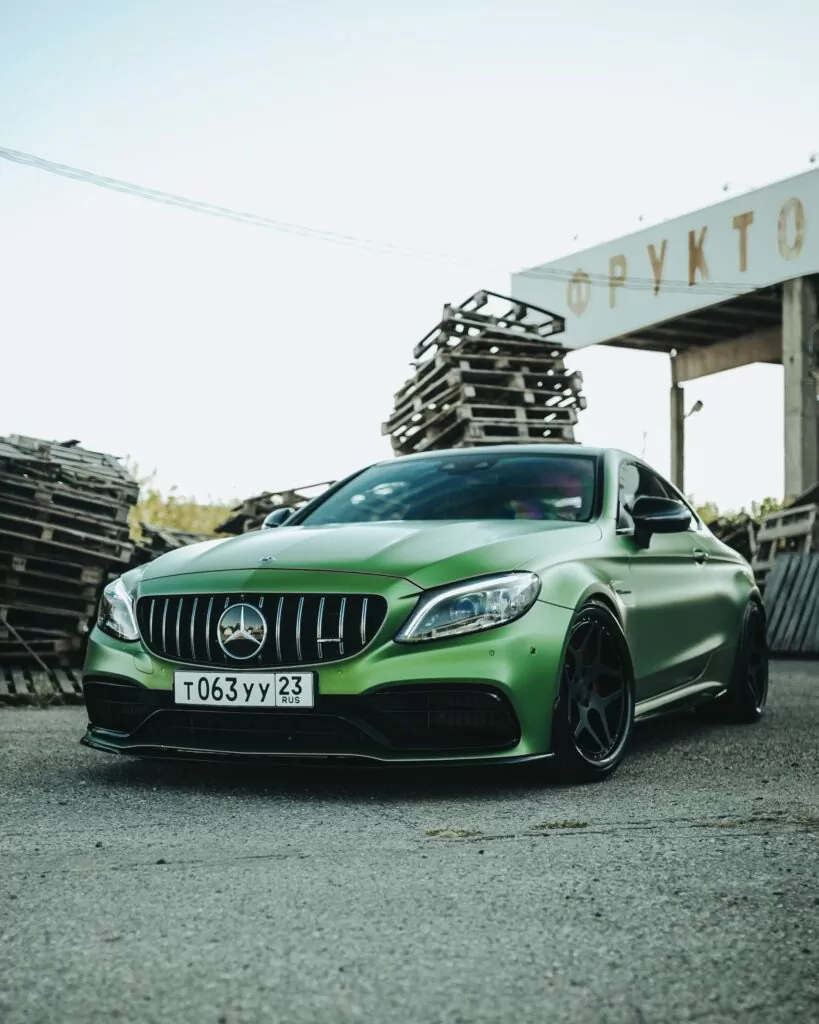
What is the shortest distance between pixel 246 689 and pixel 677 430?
31.1m

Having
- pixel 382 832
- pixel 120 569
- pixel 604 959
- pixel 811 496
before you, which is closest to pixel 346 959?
pixel 604 959

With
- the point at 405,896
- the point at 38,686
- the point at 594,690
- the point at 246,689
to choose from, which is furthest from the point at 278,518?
the point at 38,686

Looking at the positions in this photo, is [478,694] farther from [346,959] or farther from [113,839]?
[346,959]

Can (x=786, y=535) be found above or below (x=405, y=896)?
above

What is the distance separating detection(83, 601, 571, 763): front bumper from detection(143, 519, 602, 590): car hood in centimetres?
27

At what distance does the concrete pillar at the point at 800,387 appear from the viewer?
2728 cm

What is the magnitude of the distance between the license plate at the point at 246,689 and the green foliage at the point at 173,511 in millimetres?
18566

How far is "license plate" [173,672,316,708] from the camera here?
471 centimetres

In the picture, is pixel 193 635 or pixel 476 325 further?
pixel 476 325

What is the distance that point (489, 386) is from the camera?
1451 cm

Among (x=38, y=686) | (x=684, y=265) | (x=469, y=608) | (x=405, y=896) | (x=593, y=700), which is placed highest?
(x=684, y=265)

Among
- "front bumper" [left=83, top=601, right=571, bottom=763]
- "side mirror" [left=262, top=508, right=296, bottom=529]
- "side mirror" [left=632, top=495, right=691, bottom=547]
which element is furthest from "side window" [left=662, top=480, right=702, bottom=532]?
"front bumper" [left=83, top=601, right=571, bottom=763]

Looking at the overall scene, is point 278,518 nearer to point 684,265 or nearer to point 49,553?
point 49,553

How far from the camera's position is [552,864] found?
3652 mm
